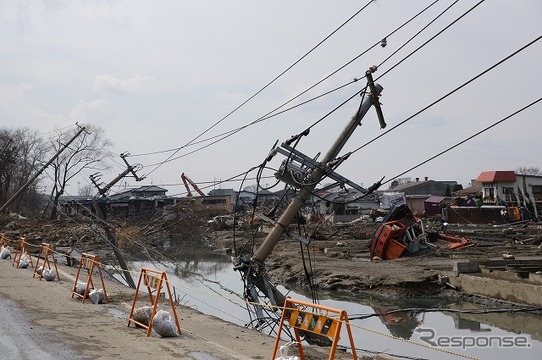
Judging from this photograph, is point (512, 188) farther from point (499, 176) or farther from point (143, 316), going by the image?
point (143, 316)

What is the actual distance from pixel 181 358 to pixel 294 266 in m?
29.0

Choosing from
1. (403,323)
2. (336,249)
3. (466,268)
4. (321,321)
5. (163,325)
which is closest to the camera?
(321,321)

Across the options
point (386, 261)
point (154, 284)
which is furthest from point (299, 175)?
point (386, 261)

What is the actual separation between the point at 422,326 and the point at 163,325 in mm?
14651

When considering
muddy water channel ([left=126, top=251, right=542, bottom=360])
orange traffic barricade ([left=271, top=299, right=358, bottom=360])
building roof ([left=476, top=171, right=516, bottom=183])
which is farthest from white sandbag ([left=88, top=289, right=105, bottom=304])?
building roof ([left=476, top=171, right=516, bottom=183])

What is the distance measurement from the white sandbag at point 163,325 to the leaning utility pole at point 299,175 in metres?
5.75

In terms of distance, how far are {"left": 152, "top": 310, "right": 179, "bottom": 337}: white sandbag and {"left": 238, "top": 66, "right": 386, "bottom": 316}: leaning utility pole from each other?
575cm

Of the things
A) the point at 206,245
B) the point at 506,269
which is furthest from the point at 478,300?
the point at 206,245

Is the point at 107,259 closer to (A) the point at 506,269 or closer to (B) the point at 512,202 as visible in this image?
(A) the point at 506,269

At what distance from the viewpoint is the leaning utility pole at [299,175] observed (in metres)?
17.0

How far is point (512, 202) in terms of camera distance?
73750 mm

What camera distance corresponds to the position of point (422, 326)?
2409 cm

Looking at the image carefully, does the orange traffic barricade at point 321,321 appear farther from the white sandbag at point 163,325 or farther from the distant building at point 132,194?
the distant building at point 132,194

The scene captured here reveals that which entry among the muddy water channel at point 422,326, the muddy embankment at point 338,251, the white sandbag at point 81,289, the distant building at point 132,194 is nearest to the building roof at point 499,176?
the muddy embankment at point 338,251
